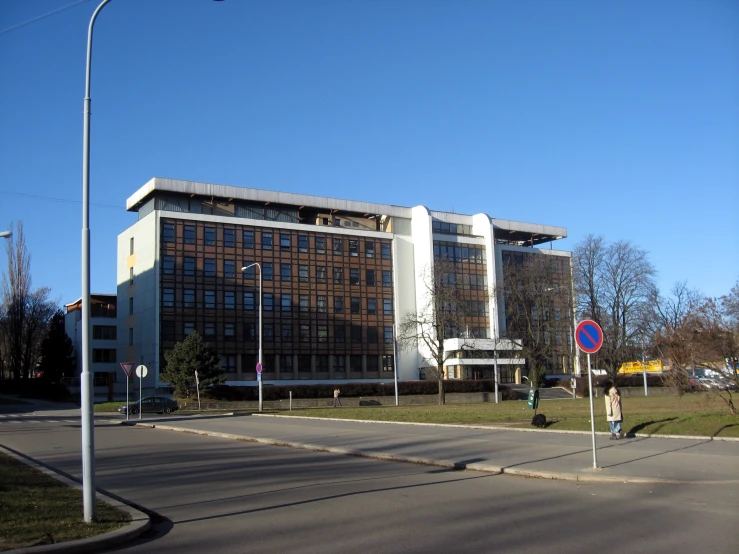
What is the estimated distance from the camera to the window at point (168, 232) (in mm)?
68938

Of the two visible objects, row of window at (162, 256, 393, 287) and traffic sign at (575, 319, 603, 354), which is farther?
row of window at (162, 256, 393, 287)

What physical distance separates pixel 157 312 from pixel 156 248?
21.4 feet

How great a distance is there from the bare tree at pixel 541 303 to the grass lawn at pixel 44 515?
51.0 metres

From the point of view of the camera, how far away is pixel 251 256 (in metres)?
73.4

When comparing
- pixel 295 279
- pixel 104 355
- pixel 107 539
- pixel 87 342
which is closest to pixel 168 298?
pixel 295 279

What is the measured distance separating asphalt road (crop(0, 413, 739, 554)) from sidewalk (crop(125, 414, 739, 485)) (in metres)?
0.63

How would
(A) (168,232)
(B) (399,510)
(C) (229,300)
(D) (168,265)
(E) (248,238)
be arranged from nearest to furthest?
(B) (399,510)
(D) (168,265)
(A) (168,232)
(C) (229,300)
(E) (248,238)

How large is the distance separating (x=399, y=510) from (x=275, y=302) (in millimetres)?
65918

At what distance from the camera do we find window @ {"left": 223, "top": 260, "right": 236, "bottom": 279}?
236 ft

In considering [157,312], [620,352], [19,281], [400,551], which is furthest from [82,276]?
[19,281]

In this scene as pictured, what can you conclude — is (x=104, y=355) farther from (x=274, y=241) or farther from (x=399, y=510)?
(x=399, y=510)

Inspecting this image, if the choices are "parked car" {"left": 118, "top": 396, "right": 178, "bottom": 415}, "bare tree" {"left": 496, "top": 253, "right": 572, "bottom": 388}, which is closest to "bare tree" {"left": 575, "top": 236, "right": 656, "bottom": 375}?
"bare tree" {"left": 496, "top": 253, "right": 572, "bottom": 388}

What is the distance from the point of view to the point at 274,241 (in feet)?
246

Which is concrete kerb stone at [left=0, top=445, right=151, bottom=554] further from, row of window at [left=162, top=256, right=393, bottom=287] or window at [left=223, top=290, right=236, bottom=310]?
window at [left=223, top=290, right=236, bottom=310]
